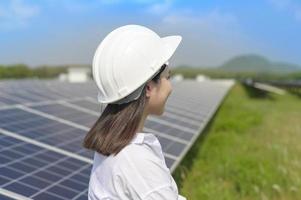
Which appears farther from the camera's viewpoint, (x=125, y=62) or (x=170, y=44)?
(x=170, y=44)

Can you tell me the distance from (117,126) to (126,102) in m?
0.11

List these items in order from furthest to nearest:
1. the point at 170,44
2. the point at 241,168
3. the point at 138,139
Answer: the point at 241,168
the point at 170,44
the point at 138,139

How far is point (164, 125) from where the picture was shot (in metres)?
8.46

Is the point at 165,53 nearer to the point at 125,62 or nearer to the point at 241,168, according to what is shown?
the point at 125,62

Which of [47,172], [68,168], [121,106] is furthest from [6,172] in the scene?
[121,106]

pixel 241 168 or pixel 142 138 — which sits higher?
pixel 142 138

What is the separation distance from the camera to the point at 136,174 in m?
2.04

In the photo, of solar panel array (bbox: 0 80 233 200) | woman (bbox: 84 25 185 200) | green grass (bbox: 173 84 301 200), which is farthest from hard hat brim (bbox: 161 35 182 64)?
green grass (bbox: 173 84 301 200)

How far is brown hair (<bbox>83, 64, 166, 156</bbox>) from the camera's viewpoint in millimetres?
2191

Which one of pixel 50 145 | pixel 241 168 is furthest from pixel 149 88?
pixel 241 168

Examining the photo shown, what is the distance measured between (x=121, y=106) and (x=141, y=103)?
0.08m

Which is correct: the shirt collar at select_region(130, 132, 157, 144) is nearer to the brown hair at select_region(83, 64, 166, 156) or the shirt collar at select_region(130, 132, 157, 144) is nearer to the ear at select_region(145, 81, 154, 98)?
the brown hair at select_region(83, 64, 166, 156)

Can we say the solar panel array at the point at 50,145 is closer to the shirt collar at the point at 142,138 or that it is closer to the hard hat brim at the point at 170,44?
the shirt collar at the point at 142,138

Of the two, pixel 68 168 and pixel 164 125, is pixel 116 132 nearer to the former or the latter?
pixel 68 168
